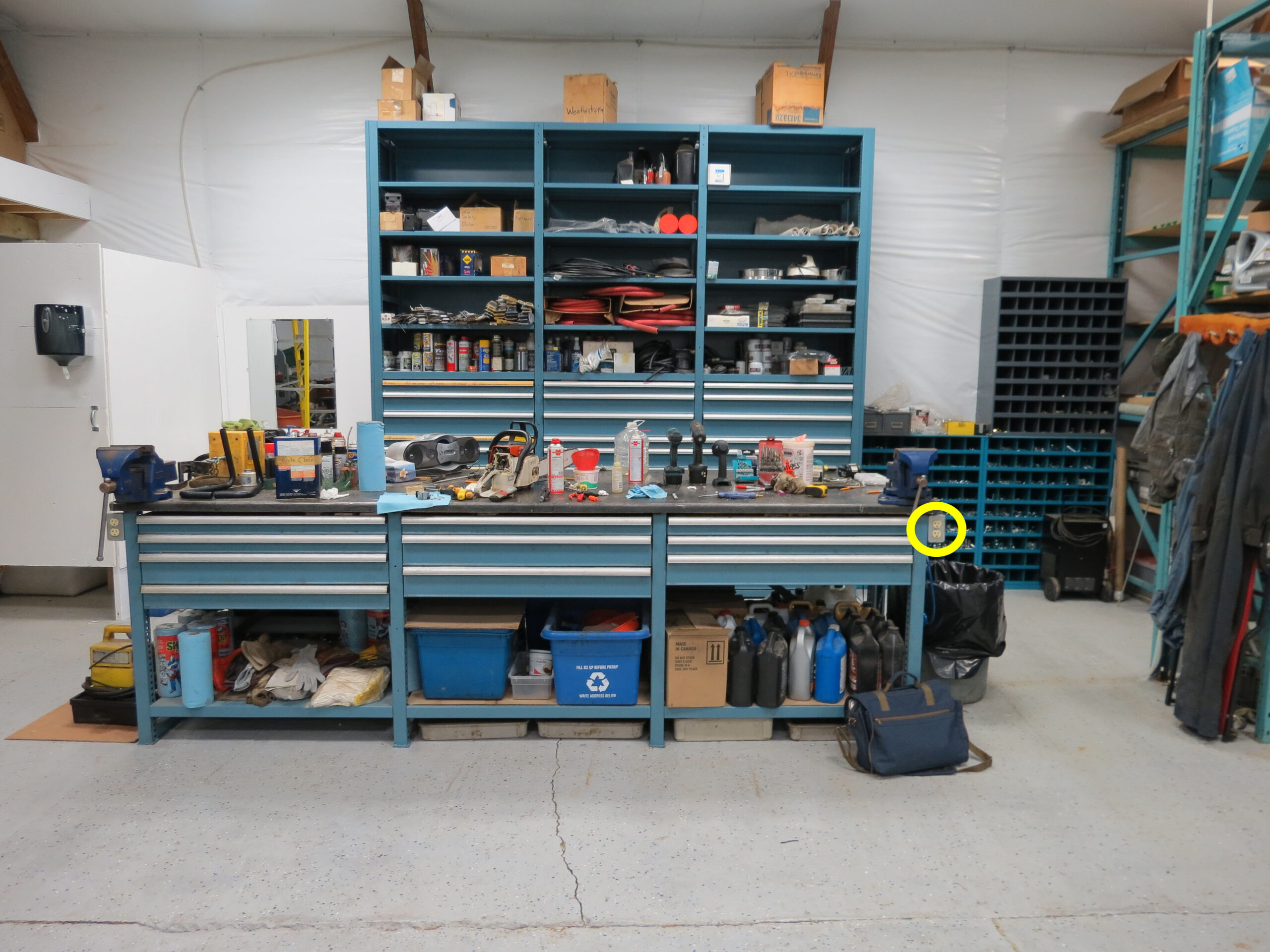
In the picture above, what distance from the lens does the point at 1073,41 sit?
15.9 ft

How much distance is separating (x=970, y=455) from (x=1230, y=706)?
2.27 m

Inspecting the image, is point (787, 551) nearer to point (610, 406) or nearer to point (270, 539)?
point (270, 539)

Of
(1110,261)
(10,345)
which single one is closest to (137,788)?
(10,345)

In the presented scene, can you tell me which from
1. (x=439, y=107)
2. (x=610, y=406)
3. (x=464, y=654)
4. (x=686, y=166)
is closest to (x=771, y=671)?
(x=464, y=654)

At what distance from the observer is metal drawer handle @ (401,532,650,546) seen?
2643 millimetres

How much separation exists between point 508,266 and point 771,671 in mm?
2876

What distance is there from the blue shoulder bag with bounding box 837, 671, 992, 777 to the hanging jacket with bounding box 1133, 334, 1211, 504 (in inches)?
53.1

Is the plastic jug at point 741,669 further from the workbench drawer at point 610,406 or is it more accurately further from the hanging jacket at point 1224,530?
the workbench drawer at point 610,406

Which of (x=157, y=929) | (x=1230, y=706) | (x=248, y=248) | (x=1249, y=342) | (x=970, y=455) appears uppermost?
(x=248, y=248)

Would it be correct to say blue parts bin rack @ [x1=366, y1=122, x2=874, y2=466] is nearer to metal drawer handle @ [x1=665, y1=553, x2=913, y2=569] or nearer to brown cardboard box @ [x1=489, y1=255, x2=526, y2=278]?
brown cardboard box @ [x1=489, y1=255, x2=526, y2=278]

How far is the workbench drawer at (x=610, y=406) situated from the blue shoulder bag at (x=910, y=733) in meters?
2.30

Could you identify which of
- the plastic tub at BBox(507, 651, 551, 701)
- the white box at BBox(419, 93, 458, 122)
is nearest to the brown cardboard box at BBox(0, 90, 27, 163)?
the white box at BBox(419, 93, 458, 122)

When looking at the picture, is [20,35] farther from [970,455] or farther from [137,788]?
[970,455]

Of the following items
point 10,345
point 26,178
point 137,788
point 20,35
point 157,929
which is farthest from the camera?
point 20,35
